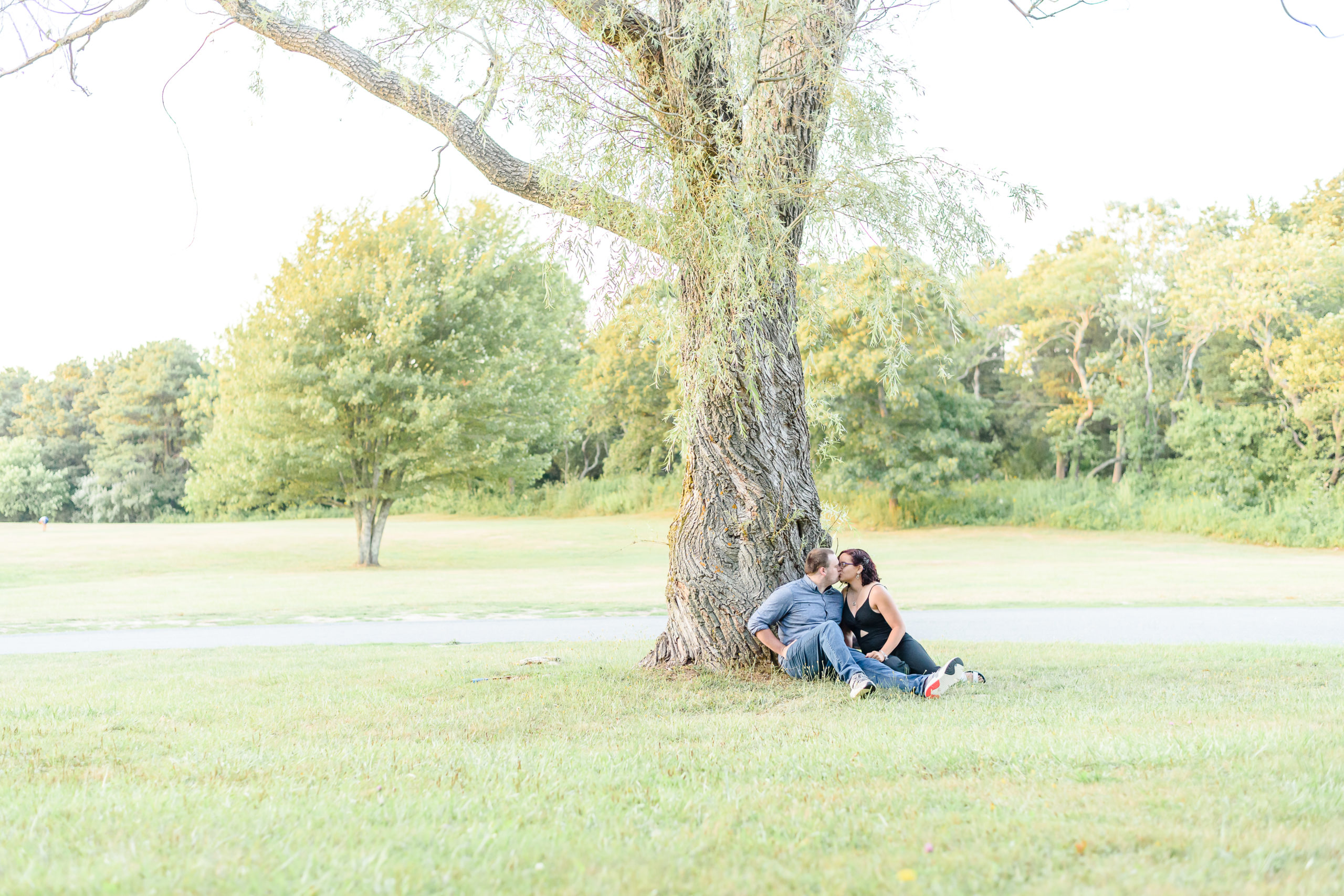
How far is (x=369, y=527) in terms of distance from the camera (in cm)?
2809

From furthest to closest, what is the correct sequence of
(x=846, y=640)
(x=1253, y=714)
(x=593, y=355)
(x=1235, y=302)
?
(x=593, y=355) → (x=1235, y=302) → (x=846, y=640) → (x=1253, y=714)

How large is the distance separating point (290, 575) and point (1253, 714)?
22.7m

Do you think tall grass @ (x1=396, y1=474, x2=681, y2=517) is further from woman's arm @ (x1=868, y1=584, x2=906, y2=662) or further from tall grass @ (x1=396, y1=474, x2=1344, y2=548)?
woman's arm @ (x1=868, y1=584, x2=906, y2=662)

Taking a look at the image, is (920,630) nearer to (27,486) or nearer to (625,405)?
(625,405)

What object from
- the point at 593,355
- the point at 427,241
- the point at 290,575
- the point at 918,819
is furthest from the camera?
the point at 593,355

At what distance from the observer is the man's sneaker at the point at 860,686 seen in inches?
271

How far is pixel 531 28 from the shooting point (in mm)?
7332

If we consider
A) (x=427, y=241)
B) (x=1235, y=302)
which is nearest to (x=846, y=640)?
(x=427, y=241)

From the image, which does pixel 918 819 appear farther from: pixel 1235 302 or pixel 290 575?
pixel 1235 302

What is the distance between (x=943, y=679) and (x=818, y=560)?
122 centimetres

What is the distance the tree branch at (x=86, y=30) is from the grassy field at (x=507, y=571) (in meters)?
8.09

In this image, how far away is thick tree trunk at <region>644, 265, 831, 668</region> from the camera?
25.4ft

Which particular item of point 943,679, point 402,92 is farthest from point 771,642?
point 402,92

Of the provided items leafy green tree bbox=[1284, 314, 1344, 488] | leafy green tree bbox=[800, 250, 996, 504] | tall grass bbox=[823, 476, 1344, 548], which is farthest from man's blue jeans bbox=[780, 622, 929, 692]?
leafy green tree bbox=[1284, 314, 1344, 488]
